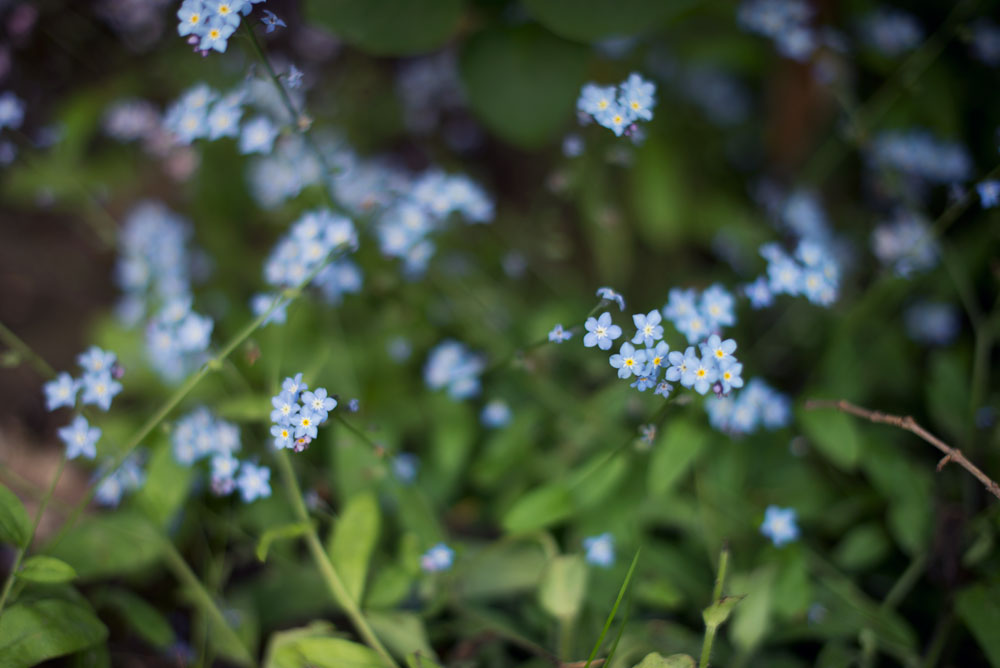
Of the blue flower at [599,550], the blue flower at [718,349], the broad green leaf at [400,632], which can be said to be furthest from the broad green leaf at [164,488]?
the blue flower at [718,349]

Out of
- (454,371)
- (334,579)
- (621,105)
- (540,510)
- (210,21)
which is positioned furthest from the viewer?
(454,371)

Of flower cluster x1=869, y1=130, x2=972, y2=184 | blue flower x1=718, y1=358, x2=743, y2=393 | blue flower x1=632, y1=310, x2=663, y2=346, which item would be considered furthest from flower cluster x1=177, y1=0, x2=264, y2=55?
flower cluster x1=869, y1=130, x2=972, y2=184

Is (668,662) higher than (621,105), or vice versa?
(621,105)

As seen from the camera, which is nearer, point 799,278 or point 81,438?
point 81,438

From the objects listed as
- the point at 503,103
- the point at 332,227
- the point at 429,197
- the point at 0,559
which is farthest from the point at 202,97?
the point at 0,559

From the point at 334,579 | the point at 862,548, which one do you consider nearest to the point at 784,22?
the point at 862,548

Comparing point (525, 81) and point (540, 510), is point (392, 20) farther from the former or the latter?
point (540, 510)

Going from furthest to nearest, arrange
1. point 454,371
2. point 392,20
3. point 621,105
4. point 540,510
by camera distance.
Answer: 1. point 454,371
2. point 392,20
3. point 540,510
4. point 621,105
